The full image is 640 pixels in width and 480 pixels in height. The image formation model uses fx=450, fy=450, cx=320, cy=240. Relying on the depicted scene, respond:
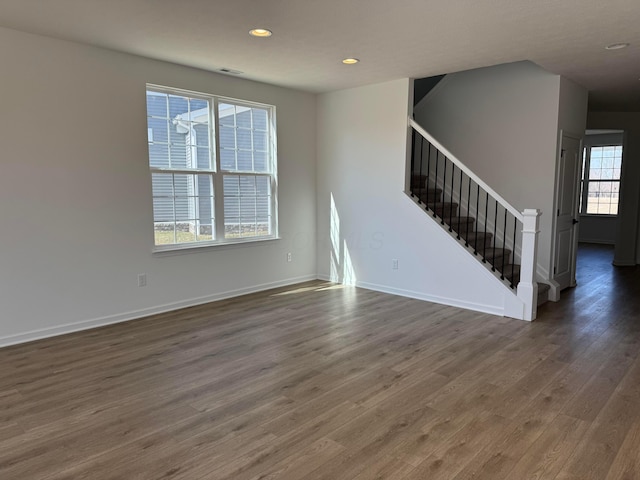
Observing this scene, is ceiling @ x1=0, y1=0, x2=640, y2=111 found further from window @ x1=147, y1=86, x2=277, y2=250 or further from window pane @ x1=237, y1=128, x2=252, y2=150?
window pane @ x1=237, y1=128, x2=252, y2=150

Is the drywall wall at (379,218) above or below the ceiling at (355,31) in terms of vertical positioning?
below

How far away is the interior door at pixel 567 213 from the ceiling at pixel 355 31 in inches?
38.2

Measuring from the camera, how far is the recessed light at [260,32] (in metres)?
3.53

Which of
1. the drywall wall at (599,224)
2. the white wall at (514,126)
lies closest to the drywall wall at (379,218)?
the white wall at (514,126)

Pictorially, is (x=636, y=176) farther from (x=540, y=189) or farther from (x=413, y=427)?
(x=413, y=427)

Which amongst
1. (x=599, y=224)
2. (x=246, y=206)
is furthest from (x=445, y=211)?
(x=599, y=224)

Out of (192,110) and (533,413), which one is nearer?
(533,413)

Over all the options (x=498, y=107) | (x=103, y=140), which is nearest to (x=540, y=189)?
(x=498, y=107)

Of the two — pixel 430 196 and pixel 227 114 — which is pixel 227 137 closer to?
pixel 227 114

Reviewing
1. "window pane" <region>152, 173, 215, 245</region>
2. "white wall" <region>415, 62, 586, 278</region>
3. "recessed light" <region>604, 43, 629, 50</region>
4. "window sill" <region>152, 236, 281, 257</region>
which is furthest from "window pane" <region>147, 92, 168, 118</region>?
"recessed light" <region>604, 43, 629, 50</region>

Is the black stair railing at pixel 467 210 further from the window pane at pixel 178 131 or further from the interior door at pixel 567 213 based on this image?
the window pane at pixel 178 131

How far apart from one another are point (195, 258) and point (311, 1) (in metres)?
3.05

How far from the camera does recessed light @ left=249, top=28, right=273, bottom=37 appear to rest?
3531 millimetres

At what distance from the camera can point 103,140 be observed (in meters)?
4.20
